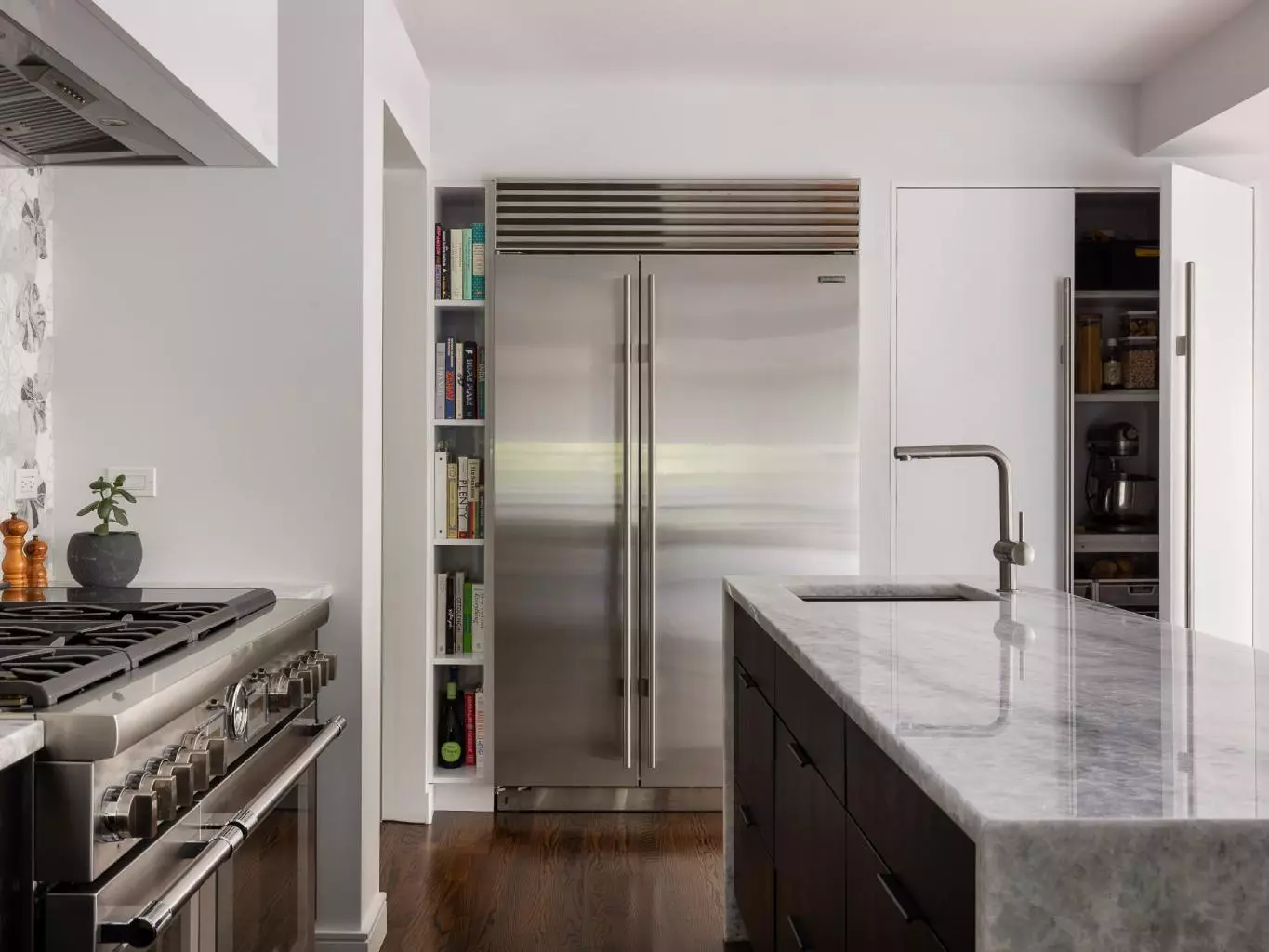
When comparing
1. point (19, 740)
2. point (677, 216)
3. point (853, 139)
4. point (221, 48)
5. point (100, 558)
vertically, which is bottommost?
point (19, 740)

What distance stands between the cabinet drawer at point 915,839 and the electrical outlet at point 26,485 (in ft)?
6.51

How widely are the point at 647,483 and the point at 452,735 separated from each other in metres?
1.15

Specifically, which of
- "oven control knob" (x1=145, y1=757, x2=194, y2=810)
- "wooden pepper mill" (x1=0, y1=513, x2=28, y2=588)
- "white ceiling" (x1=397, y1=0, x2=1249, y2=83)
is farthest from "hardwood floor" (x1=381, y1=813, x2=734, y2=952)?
"white ceiling" (x1=397, y1=0, x2=1249, y2=83)

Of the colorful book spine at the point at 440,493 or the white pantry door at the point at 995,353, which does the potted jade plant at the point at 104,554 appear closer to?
the colorful book spine at the point at 440,493

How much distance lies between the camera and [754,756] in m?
2.36

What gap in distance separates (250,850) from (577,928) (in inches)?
49.5

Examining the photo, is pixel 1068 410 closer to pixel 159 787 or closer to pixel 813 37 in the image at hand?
pixel 813 37

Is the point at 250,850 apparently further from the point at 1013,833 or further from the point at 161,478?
the point at 1013,833

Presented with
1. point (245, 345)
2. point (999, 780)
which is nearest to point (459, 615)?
point (245, 345)

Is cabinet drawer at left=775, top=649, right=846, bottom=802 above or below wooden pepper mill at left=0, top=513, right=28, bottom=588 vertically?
below

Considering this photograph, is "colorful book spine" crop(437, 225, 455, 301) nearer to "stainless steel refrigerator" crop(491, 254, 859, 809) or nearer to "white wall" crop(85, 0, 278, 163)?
"stainless steel refrigerator" crop(491, 254, 859, 809)

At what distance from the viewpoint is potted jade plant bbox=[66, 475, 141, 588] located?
226cm

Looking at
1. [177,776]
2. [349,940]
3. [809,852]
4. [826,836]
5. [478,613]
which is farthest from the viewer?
[478,613]

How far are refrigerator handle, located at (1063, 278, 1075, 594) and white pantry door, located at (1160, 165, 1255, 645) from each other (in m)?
0.35
